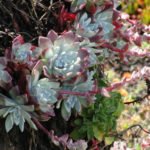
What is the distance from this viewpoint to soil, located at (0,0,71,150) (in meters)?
0.82

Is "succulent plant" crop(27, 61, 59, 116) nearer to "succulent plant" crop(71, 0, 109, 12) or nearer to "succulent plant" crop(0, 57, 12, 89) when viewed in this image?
"succulent plant" crop(0, 57, 12, 89)

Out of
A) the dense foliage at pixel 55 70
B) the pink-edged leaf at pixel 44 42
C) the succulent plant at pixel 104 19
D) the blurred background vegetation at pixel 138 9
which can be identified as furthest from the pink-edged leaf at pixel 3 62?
the blurred background vegetation at pixel 138 9

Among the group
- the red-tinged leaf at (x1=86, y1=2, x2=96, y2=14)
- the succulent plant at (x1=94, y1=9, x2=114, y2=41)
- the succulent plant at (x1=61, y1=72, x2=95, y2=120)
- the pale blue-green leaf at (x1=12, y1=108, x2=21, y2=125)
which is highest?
the red-tinged leaf at (x1=86, y1=2, x2=96, y2=14)

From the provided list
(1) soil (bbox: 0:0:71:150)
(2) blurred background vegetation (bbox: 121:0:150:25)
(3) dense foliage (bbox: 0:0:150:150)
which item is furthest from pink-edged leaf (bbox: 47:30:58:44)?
(2) blurred background vegetation (bbox: 121:0:150:25)

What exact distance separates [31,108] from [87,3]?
415 mm

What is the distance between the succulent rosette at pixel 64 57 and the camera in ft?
2.39

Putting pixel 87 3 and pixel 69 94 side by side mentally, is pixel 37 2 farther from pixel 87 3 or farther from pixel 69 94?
pixel 69 94

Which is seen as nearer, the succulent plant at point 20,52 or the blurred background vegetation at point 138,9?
the succulent plant at point 20,52

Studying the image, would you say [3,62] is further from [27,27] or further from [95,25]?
[95,25]

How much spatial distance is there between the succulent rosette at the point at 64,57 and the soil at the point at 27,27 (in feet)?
0.44

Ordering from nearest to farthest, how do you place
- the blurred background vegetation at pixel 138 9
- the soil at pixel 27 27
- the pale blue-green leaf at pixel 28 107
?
1. the pale blue-green leaf at pixel 28 107
2. the soil at pixel 27 27
3. the blurred background vegetation at pixel 138 9

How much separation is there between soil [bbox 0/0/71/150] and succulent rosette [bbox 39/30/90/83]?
13 cm

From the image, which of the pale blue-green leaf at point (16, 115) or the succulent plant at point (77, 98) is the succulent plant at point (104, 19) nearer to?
the succulent plant at point (77, 98)

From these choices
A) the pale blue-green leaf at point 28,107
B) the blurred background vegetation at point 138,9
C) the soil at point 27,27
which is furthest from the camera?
the blurred background vegetation at point 138,9
